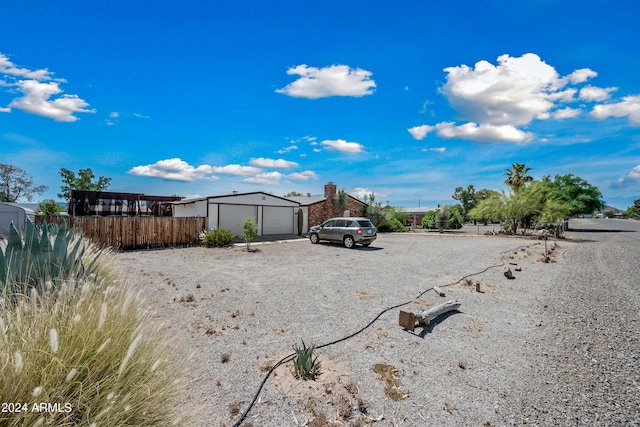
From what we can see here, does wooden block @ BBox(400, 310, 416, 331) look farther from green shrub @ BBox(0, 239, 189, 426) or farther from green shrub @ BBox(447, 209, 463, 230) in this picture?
green shrub @ BBox(447, 209, 463, 230)

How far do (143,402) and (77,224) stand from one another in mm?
14260

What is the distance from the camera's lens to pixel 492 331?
5125 mm

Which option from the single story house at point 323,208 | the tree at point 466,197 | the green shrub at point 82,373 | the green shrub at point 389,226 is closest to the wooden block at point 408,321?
the green shrub at point 82,373

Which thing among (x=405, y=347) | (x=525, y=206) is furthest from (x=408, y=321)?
(x=525, y=206)

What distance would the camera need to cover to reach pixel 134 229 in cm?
1439

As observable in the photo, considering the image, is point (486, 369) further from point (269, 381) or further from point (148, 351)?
point (148, 351)

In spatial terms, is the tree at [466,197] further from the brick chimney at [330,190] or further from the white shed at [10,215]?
the white shed at [10,215]

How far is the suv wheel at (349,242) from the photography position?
16170 millimetres

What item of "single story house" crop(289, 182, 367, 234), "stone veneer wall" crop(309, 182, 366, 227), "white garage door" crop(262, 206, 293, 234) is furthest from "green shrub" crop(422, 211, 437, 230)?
"white garage door" crop(262, 206, 293, 234)

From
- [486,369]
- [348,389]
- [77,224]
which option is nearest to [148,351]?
[348,389]

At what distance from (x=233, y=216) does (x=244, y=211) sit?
1.00 m

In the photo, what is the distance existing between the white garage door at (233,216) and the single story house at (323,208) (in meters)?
6.17

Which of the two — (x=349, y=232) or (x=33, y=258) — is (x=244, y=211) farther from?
(x=33, y=258)

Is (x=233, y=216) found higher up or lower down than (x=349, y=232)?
higher up
